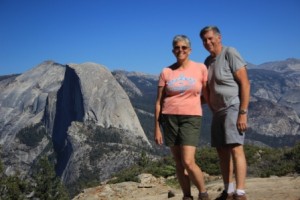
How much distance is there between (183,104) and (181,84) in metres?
0.28

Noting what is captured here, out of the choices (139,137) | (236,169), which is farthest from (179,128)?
(139,137)

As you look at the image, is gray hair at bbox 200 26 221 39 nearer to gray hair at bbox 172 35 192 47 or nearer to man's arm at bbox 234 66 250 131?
gray hair at bbox 172 35 192 47

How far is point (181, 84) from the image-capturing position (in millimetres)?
5664

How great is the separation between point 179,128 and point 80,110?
191 m

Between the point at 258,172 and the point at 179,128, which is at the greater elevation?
the point at 179,128

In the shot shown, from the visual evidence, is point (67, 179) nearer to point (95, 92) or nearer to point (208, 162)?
point (95, 92)

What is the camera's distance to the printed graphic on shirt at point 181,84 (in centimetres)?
564

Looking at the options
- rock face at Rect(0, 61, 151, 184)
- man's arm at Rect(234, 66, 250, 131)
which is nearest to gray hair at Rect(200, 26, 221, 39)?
man's arm at Rect(234, 66, 250, 131)

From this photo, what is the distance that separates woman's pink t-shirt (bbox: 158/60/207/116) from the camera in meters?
5.66

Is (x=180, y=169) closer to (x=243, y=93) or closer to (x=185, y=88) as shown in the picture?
(x=185, y=88)

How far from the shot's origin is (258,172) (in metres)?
12.3

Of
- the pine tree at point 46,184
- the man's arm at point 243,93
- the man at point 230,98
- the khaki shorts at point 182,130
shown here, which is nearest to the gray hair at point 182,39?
the man at point 230,98

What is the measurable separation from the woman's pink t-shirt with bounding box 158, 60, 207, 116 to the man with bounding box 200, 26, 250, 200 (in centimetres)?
18

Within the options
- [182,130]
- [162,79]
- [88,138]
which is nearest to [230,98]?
[182,130]
